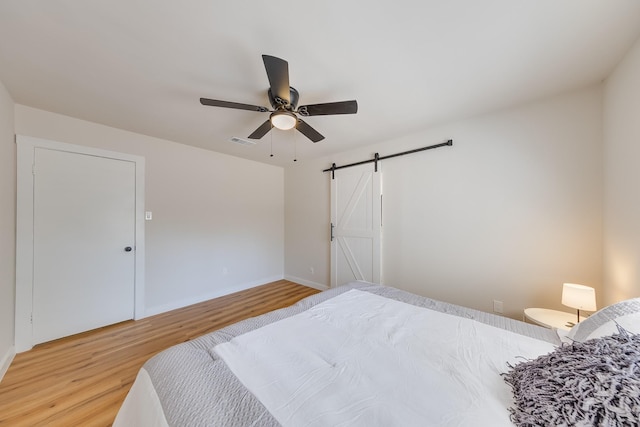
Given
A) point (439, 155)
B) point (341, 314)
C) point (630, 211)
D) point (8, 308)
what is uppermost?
point (439, 155)

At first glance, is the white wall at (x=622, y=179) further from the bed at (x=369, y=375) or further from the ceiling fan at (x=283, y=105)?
the ceiling fan at (x=283, y=105)

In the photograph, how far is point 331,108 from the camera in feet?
5.99

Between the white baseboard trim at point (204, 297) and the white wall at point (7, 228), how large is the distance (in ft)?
3.86

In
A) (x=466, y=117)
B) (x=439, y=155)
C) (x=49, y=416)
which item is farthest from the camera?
(x=439, y=155)

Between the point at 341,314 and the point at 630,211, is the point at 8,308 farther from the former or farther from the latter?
the point at 630,211

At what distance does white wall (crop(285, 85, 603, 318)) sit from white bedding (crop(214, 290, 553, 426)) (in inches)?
51.7

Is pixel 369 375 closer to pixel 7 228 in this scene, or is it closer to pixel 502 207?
pixel 502 207

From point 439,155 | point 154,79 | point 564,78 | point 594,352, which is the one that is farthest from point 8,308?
point 564,78

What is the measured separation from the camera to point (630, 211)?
5.26ft

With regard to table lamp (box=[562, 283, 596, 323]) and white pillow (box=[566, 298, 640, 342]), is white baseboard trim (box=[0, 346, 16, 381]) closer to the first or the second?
white pillow (box=[566, 298, 640, 342])

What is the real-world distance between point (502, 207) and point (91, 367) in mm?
4405

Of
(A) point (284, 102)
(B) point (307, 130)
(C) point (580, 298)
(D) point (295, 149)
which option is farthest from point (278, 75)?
(C) point (580, 298)

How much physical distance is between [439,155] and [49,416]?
4268 mm

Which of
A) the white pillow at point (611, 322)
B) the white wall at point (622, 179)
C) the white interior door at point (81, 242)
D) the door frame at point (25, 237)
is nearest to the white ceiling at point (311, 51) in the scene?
the white wall at point (622, 179)
